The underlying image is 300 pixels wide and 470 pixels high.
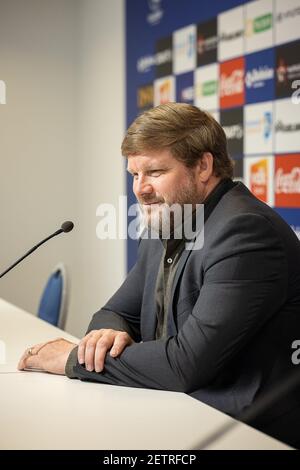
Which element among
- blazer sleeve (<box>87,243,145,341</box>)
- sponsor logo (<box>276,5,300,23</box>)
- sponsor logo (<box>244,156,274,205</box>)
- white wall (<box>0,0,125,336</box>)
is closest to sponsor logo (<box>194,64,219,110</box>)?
sponsor logo (<box>244,156,274,205</box>)

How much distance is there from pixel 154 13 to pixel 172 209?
Answer: 2.61 meters

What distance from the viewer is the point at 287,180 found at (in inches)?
109

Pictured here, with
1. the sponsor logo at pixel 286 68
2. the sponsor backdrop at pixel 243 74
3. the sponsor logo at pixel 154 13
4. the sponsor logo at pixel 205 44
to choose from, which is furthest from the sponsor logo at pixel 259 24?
the sponsor logo at pixel 154 13

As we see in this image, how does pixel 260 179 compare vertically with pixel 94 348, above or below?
above

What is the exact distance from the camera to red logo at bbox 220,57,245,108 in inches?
119

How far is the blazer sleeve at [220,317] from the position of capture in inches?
49.9

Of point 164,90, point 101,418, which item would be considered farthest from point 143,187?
point 164,90

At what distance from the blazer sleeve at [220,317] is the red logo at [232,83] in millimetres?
1830

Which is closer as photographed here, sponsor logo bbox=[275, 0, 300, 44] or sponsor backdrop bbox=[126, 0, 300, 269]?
sponsor logo bbox=[275, 0, 300, 44]

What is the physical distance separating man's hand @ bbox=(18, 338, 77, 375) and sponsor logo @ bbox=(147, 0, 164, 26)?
110 inches

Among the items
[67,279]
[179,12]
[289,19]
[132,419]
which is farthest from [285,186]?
[132,419]

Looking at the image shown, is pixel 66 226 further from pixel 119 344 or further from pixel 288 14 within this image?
pixel 288 14

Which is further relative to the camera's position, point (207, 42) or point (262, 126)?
point (207, 42)

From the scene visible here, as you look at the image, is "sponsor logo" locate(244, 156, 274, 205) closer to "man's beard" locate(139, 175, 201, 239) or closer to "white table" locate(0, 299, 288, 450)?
"man's beard" locate(139, 175, 201, 239)
